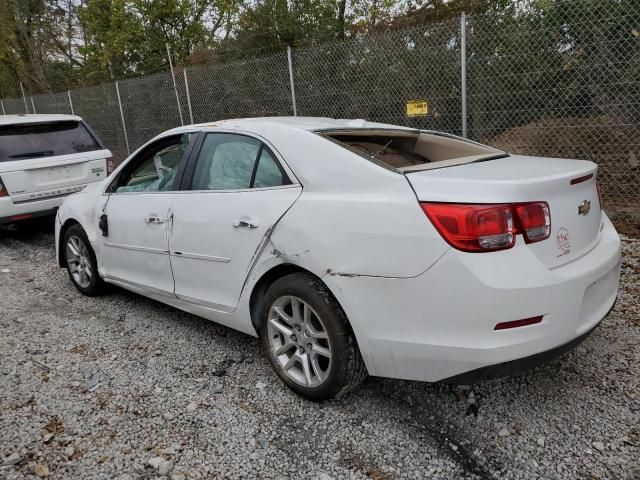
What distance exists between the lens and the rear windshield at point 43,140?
6020 mm

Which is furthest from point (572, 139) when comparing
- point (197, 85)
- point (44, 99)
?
point (44, 99)

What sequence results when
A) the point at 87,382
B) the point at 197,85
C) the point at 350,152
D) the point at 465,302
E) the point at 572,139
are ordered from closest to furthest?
the point at 465,302
the point at 350,152
the point at 87,382
the point at 572,139
the point at 197,85

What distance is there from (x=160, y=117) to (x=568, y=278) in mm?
10318

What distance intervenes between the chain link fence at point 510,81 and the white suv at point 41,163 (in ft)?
10.3

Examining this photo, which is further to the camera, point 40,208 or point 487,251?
point 40,208

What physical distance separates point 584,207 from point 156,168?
2877 millimetres

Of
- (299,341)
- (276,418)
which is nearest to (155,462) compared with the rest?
(276,418)

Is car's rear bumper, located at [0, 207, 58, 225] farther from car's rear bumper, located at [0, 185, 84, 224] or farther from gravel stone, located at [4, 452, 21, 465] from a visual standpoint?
gravel stone, located at [4, 452, 21, 465]

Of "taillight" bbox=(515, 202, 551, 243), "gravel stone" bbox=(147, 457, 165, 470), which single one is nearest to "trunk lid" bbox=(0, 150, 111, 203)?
"gravel stone" bbox=(147, 457, 165, 470)

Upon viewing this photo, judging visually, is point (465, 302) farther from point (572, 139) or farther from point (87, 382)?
point (572, 139)

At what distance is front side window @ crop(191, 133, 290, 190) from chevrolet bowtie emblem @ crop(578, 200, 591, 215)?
1.45 meters

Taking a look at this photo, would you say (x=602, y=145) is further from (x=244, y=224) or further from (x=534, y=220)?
(x=244, y=224)

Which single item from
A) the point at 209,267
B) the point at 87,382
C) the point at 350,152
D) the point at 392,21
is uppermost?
the point at 392,21

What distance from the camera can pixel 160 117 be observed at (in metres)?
10.9
